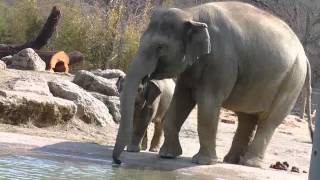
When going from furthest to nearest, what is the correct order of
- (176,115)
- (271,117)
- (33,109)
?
(33,109), (271,117), (176,115)

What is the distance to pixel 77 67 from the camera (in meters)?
26.4

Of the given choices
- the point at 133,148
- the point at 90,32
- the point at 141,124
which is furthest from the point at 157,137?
the point at 90,32

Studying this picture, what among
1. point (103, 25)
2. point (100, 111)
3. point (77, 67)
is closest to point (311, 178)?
point (100, 111)

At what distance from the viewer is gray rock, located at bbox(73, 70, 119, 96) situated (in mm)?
14836

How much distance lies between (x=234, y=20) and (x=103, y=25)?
1945cm

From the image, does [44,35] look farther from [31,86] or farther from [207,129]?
[207,129]

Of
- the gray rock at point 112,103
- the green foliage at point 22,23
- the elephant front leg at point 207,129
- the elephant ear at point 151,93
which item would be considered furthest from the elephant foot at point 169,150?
the green foliage at point 22,23

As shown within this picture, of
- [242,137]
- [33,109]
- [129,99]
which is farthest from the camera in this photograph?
[33,109]

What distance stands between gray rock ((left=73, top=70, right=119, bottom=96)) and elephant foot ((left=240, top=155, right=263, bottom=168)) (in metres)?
5.55

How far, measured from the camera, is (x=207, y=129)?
880 cm

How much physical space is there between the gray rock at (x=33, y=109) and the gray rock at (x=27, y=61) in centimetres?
715

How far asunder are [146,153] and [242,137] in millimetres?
1492

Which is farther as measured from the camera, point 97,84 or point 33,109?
point 97,84

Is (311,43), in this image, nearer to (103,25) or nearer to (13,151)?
(103,25)
